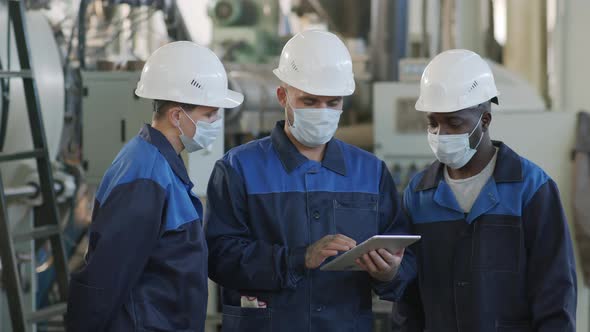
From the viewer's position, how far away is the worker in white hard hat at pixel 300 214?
7.79 feet

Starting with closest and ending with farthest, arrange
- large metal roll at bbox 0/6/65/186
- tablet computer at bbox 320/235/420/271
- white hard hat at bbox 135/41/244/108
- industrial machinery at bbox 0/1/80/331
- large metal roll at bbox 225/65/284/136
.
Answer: tablet computer at bbox 320/235/420/271 → white hard hat at bbox 135/41/244/108 → industrial machinery at bbox 0/1/80/331 → large metal roll at bbox 0/6/65/186 → large metal roll at bbox 225/65/284/136

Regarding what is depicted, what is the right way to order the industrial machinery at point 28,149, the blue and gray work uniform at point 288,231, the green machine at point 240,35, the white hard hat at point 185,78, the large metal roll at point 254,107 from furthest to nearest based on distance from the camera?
the green machine at point 240,35 < the large metal roll at point 254,107 < the industrial machinery at point 28,149 < the blue and gray work uniform at point 288,231 < the white hard hat at point 185,78

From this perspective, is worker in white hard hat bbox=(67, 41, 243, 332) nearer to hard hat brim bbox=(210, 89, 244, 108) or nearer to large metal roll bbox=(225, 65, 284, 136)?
hard hat brim bbox=(210, 89, 244, 108)

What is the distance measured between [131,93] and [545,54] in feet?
11.5

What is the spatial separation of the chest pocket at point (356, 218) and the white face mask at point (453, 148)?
0.74 feet

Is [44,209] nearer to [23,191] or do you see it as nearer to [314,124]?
[23,191]

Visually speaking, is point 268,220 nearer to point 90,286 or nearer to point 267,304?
point 267,304

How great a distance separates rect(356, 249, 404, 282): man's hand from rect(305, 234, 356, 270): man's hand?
0.19 ft

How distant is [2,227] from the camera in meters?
3.29

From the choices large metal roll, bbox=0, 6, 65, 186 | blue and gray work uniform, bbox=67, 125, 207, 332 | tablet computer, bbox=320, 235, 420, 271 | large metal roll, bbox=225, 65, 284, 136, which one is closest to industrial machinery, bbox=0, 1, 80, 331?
large metal roll, bbox=0, 6, 65, 186

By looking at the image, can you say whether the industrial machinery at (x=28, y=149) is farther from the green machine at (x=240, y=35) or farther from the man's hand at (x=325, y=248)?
the green machine at (x=240, y=35)

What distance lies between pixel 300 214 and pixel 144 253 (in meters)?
0.51

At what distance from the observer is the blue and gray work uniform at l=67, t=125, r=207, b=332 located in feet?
6.64

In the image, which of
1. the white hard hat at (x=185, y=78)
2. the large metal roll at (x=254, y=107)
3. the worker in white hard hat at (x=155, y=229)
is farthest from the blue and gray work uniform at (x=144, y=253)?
the large metal roll at (x=254, y=107)
